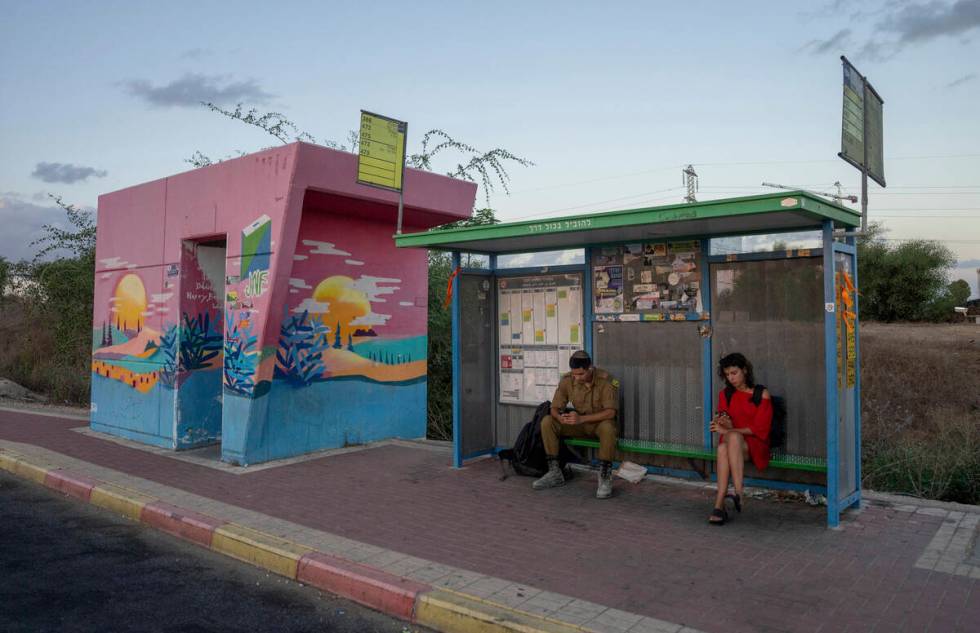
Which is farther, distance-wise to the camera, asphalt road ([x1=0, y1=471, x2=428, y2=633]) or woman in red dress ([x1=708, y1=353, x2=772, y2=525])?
woman in red dress ([x1=708, y1=353, x2=772, y2=525])

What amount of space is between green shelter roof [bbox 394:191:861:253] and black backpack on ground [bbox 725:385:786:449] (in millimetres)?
1450

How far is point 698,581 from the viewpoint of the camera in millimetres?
4730

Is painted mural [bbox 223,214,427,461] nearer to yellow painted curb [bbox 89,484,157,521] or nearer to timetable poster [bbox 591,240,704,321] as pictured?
yellow painted curb [bbox 89,484,157,521]

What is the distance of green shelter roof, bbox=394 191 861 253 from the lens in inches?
219

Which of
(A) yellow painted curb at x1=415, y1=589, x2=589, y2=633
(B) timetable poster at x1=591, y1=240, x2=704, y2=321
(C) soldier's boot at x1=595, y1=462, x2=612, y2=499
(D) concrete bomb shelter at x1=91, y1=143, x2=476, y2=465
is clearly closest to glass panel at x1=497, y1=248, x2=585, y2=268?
(B) timetable poster at x1=591, y1=240, x2=704, y2=321

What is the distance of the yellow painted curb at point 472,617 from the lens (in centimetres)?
410

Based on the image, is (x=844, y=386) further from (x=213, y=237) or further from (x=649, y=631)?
(x=213, y=237)

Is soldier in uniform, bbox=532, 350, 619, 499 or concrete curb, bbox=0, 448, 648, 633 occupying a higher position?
soldier in uniform, bbox=532, 350, 619, 499

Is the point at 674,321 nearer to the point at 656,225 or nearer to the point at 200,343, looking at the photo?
the point at 656,225

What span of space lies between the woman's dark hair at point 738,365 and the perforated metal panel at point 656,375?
76 cm

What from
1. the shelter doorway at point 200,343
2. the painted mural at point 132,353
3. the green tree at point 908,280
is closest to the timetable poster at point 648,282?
the shelter doorway at point 200,343

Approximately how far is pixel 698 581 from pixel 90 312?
16516 mm

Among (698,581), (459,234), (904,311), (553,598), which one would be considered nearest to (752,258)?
(459,234)

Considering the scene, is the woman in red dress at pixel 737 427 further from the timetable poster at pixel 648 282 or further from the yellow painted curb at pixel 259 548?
the yellow painted curb at pixel 259 548
